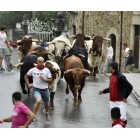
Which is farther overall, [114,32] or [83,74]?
[114,32]

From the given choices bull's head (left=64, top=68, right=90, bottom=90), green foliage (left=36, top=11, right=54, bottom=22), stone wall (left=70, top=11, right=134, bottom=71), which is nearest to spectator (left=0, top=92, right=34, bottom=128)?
bull's head (left=64, top=68, right=90, bottom=90)

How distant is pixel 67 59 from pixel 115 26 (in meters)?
22.5

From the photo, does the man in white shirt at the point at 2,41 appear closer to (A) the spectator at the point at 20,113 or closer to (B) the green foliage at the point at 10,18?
(A) the spectator at the point at 20,113

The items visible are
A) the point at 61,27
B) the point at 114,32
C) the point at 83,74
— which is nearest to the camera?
the point at 83,74

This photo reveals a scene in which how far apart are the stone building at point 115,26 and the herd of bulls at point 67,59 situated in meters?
15.9

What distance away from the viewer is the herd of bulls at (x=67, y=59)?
19188 mm

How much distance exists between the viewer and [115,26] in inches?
1677

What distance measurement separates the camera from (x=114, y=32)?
4266 cm

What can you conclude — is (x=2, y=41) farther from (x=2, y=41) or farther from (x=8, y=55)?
(x=8, y=55)
